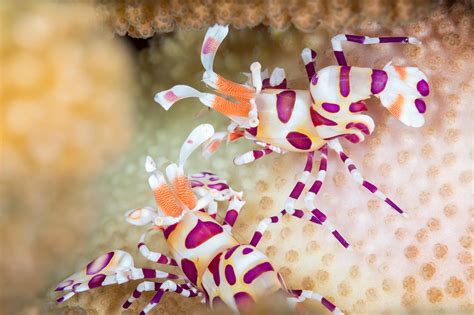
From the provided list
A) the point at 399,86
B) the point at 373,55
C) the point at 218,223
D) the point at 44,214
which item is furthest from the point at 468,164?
the point at 44,214

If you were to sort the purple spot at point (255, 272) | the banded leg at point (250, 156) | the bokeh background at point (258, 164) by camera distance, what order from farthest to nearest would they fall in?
the banded leg at point (250, 156) < the purple spot at point (255, 272) < the bokeh background at point (258, 164)

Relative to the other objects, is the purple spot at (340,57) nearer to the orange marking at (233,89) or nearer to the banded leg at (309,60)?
the banded leg at (309,60)

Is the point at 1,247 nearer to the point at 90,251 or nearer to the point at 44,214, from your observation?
the point at 44,214

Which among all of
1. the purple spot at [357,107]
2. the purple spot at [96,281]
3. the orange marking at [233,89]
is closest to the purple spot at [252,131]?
the orange marking at [233,89]

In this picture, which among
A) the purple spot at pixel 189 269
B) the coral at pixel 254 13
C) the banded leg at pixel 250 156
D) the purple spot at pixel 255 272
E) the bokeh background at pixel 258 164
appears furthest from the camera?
the banded leg at pixel 250 156

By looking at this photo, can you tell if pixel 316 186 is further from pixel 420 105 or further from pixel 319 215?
pixel 420 105

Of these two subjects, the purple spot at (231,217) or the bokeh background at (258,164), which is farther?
the purple spot at (231,217)

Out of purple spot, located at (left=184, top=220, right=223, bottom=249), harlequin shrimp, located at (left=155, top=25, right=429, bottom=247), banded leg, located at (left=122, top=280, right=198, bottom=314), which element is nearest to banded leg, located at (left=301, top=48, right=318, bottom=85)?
harlequin shrimp, located at (left=155, top=25, right=429, bottom=247)
